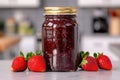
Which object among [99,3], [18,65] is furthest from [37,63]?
[99,3]

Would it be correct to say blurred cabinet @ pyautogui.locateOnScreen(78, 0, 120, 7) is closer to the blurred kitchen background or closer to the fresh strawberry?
the blurred kitchen background

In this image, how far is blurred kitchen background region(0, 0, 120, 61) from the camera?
4.72 m

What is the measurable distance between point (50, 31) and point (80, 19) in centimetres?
401

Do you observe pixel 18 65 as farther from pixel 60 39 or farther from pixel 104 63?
pixel 104 63

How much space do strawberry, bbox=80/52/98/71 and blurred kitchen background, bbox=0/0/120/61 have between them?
11.0 feet

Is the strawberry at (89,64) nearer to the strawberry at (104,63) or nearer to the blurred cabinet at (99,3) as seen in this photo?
the strawberry at (104,63)

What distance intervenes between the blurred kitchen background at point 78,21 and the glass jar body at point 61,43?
335cm

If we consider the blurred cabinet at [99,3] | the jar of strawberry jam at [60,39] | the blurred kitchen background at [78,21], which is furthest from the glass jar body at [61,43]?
the blurred cabinet at [99,3]

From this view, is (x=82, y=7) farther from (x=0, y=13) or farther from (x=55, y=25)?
(x=55, y=25)

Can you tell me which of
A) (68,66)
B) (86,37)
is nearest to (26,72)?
(68,66)

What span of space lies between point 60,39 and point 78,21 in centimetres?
397

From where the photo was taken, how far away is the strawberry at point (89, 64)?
110 cm

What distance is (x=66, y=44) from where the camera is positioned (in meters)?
1.08

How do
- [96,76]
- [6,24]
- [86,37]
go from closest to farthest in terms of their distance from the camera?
[96,76] < [86,37] < [6,24]
